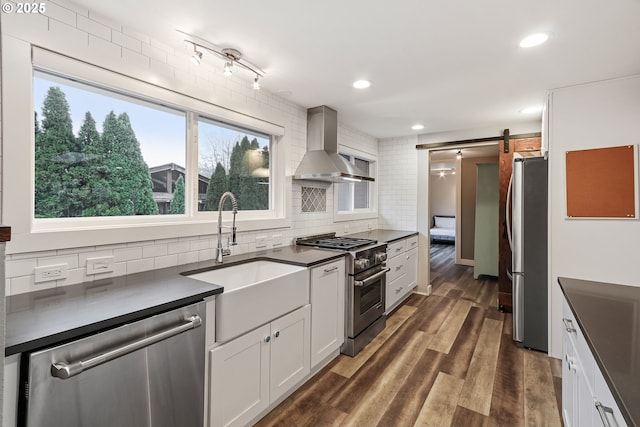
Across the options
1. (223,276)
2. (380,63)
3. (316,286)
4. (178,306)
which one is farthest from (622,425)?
(380,63)

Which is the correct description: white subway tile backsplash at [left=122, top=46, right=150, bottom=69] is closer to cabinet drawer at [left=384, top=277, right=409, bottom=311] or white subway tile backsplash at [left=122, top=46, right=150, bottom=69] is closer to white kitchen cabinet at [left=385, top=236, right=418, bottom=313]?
white kitchen cabinet at [left=385, top=236, right=418, bottom=313]

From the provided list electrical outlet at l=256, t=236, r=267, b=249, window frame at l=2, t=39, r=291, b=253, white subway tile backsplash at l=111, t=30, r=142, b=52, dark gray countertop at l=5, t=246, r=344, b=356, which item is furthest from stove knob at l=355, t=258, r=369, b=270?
white subway tile backsplash at l=111, t=30, r=142, b=52

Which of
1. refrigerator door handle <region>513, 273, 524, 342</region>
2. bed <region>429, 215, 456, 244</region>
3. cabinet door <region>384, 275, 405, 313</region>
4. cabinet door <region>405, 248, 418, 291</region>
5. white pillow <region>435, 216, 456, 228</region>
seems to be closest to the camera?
refrigerator door handle <region>513, 273, 524, 342</region>

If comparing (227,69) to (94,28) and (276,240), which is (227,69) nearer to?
(94,28)

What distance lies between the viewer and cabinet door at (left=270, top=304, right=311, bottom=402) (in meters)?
1.99

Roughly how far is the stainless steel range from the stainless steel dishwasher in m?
1.53

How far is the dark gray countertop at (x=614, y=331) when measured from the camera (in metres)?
0.82

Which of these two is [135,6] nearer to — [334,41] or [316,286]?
[334,41]

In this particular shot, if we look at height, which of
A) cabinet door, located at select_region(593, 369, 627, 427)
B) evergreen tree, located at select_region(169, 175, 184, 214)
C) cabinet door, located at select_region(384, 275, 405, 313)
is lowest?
cabinet door, located at select_region(384, 275, 405, 313)

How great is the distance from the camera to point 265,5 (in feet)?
5.50

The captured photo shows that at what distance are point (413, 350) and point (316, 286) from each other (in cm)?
126

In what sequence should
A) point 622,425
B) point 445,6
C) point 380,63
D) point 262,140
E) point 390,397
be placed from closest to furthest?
point 622,425
point 445,6
point 390,397
point 380,63
point 262,140

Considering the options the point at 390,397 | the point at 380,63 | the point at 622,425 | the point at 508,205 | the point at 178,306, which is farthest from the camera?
the point at 508,205

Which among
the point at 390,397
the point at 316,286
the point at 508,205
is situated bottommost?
the point at 390,397
